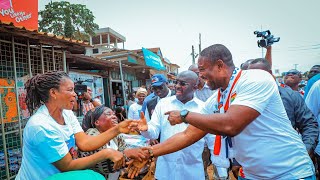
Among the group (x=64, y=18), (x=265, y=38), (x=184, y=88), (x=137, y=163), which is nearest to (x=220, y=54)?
(x=184, y=88)

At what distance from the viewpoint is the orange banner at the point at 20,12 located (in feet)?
18.2

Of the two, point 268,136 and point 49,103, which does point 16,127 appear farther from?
point 268,136

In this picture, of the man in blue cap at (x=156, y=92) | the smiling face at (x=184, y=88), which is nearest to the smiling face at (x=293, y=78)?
the man in blue cap at (x=156, y=92)

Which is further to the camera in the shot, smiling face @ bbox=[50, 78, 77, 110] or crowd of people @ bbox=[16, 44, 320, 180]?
smiling face @ bbox=[50, 78, 77, 110]

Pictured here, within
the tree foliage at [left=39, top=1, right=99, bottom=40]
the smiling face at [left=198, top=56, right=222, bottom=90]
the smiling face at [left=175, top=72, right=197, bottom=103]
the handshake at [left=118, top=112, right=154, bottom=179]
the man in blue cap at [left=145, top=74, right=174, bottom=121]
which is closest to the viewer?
the smiling face at [left=198, top=56, right=222, bottom=90]

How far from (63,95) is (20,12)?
15.6ft

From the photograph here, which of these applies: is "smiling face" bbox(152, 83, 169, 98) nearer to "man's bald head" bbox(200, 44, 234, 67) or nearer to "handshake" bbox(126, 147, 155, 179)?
"handshake" bbox(126, 147, 155, 179)

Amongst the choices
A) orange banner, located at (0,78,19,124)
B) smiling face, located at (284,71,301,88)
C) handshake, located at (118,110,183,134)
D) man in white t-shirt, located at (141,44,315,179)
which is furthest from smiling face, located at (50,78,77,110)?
smiling face, located at (284,71,301,88)

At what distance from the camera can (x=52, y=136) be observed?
191 centimetres

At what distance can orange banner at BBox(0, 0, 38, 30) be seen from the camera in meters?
5.54

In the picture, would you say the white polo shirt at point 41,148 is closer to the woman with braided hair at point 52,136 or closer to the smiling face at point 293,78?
the woman with braided hair at point 52,136

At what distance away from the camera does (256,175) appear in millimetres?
2176

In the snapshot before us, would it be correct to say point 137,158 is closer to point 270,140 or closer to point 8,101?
point 270,140

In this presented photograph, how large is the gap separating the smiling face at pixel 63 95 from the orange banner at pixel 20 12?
410cm
